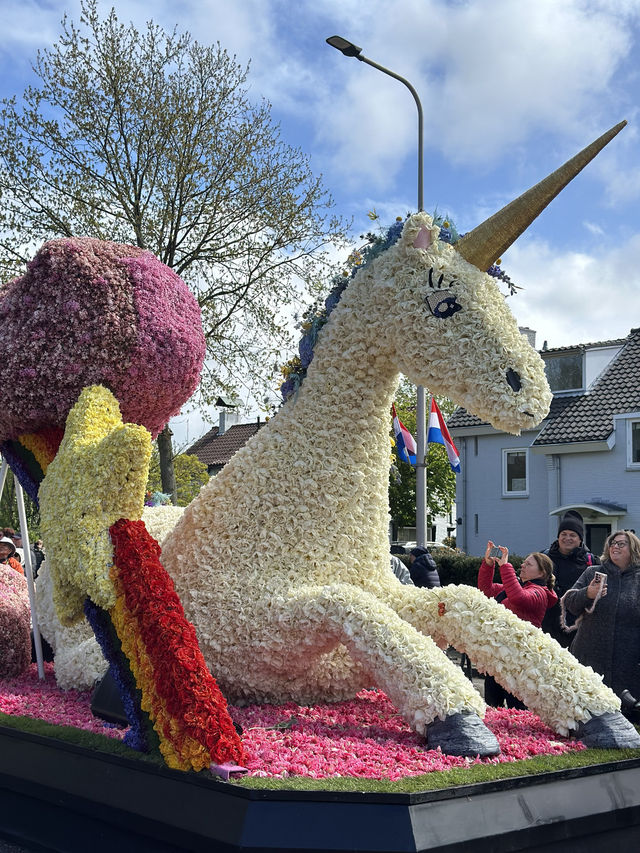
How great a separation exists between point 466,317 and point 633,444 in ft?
57.1

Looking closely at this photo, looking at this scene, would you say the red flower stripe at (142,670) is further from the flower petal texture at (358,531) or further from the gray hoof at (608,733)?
the gray hoof at (608,733)

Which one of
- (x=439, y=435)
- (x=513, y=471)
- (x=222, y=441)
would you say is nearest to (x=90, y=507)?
(x=439, y=435)

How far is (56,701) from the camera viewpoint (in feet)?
14.6

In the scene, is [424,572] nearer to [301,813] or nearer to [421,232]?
[421,232]

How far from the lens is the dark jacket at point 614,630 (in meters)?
4.54

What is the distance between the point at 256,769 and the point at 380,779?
1.53 feet

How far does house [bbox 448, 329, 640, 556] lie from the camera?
2002cm

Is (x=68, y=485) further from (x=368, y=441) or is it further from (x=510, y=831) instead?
(x=510, y=831)

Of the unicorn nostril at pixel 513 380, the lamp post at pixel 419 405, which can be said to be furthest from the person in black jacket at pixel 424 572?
the lamp post at pixel 419 405

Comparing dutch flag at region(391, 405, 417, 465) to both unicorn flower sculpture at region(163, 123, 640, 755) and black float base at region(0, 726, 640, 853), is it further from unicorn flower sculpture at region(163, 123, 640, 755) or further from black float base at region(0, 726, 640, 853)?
black float base at region(0, 726, 640, 853)

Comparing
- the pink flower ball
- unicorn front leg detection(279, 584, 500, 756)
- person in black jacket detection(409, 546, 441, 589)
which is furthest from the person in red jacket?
the pink flower ball

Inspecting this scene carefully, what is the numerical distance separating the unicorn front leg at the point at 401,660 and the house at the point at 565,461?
16962 mm

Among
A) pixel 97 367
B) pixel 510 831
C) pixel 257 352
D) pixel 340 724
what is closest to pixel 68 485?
pixel 97 367

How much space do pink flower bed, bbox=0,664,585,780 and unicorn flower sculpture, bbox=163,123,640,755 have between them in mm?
117
